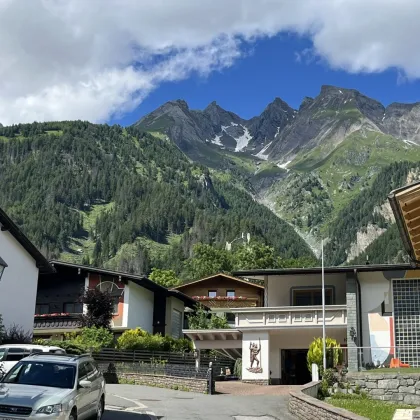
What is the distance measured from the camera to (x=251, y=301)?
51219 millimetres

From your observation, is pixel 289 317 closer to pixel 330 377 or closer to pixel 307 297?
pixel 307 297

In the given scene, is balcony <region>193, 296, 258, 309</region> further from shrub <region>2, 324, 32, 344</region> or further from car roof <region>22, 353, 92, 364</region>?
car roof <region>22, 353, 92, 364</region>

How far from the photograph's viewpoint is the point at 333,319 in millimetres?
32562

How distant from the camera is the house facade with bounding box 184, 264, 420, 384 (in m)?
30.9

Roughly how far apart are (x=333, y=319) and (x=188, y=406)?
13596mm

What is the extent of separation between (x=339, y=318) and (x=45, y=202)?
558 feet

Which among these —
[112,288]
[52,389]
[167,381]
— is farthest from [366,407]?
[112,288]

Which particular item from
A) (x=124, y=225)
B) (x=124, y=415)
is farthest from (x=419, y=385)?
(x=124, y=225)

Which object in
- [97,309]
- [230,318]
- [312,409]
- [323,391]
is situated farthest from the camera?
[230,318]

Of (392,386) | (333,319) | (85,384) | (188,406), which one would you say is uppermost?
(333,319)

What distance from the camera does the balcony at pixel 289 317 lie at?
32.5 m

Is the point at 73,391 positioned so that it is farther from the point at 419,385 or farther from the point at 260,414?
the point at 419,385

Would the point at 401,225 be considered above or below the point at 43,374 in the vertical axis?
above

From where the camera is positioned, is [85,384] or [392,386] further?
[392,386]
